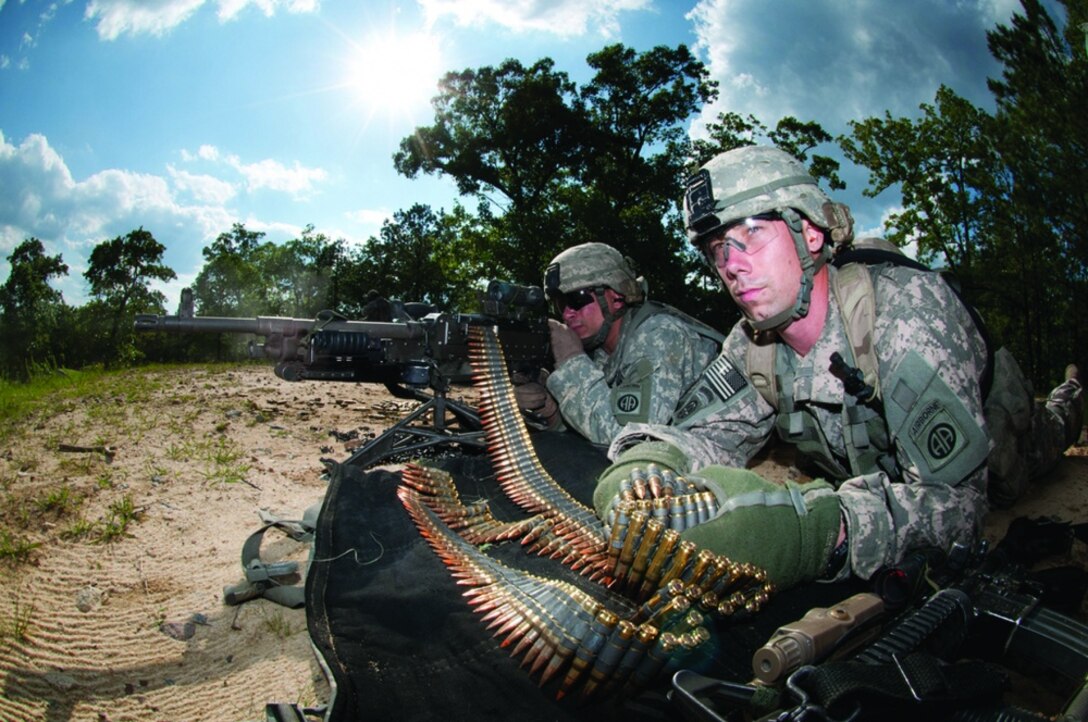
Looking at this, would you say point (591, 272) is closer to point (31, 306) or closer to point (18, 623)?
point (18, 623)

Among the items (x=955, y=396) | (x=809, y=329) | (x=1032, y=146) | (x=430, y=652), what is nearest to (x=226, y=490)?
(x=430, y=652)

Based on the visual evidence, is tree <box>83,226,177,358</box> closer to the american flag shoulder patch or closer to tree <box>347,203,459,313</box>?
tree <box>347,203,459,313</box>

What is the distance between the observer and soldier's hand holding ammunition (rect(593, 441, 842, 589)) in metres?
1.91

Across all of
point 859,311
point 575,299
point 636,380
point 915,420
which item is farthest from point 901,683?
point 575,299

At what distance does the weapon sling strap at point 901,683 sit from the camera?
1.27 meters

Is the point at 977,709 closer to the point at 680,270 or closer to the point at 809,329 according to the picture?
the point at 809,329

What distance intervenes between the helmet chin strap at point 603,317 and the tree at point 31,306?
28.2 m

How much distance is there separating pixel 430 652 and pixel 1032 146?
54.8 feet

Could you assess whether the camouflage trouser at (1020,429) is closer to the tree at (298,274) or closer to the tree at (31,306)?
the tree at (31,306)

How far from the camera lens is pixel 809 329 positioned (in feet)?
9.57

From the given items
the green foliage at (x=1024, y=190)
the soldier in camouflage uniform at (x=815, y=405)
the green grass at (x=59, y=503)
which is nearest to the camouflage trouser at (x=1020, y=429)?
the soldier in camouflage uniform at (x=815, y=405)

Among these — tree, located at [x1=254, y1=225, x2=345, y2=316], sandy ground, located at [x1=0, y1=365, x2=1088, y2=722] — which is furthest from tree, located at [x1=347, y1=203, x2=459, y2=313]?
sandy ground, located at [x1=0, y1=365, x2=1088, y2=722]

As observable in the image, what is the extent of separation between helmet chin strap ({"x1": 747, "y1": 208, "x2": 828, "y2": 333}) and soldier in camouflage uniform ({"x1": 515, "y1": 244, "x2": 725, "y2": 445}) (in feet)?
6.07

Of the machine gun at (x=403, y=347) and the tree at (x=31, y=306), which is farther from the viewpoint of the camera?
the tree at (x=31, y=306)
